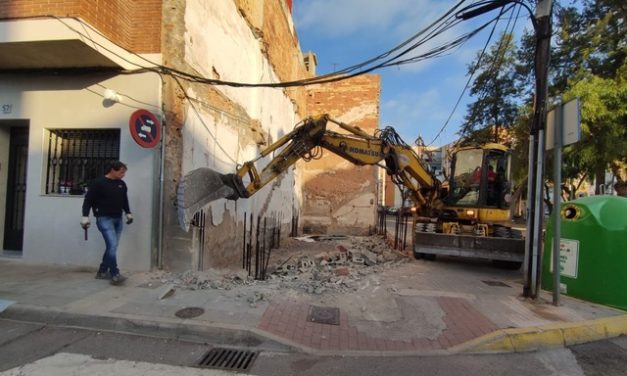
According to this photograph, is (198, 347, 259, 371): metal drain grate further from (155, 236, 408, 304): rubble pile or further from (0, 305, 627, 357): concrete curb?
(155, 236, 408, 304): rubble pile

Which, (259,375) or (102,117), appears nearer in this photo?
(259,375)

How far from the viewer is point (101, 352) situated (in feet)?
13.1

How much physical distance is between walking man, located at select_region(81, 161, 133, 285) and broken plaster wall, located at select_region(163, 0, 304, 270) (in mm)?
889

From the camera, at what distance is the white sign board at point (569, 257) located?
255 inches

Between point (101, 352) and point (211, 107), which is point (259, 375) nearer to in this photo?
point (101, 352)

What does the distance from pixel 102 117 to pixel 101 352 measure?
4638mm

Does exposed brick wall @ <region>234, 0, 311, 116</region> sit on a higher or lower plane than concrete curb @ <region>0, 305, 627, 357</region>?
higher

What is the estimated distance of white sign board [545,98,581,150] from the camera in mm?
5689

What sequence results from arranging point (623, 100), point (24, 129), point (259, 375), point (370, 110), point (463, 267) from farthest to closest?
point (370, 110) < point (623, 100) < point (463, 267) < point (24, 129) < point (259, 375)

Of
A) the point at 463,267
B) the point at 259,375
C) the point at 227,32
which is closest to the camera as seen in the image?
the point at 259,375

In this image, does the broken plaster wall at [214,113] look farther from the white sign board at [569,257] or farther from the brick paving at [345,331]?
the white sign board at [569,257]

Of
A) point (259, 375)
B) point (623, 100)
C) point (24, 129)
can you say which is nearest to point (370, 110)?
point (623, 100)

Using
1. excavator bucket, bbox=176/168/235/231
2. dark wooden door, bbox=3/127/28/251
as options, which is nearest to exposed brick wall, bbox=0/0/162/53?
excavator bucket, bbox=176/168/235/231

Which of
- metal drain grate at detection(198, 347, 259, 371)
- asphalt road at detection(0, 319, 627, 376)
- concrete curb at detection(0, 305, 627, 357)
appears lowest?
metal drain grate at detection(198, 347, 259, 371)
